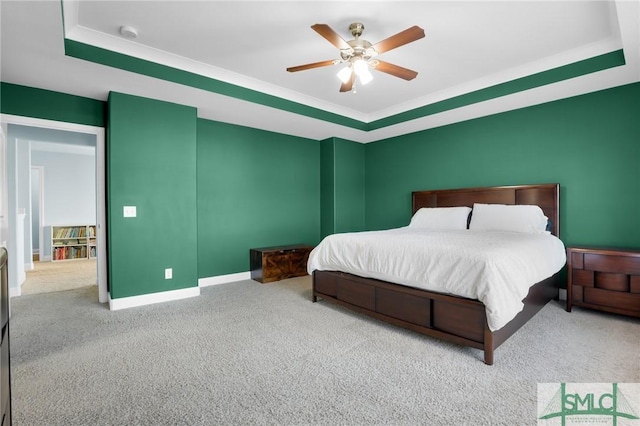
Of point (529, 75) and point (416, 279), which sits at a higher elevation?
point (529, 75)

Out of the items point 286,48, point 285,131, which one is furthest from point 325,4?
point 285,131

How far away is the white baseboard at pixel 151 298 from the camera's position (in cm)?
346

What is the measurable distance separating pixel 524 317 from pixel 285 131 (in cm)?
412

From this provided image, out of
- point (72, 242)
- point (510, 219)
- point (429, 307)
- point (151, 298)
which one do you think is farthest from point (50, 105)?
point (510, 219)

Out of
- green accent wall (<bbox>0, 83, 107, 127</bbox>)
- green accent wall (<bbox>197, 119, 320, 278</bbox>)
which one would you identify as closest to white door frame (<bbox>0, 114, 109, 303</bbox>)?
green accent wall (<bbox>0, 83, 107, 127</bbox>)

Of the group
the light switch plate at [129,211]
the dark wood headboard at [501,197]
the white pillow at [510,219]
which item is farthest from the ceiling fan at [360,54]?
the light switch plate at [129,211]

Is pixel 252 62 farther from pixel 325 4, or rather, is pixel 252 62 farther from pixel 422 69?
pixel 422 69

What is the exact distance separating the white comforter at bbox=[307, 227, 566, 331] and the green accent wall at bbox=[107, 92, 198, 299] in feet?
6.08

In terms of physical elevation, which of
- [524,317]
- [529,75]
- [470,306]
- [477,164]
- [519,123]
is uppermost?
[529,75]

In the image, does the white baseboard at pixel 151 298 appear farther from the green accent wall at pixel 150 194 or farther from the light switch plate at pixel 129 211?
the light switch plate at pixel 129 211

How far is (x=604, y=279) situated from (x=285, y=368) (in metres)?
3.15

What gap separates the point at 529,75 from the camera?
344cm

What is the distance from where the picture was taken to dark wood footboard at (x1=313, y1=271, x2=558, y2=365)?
2.27 m

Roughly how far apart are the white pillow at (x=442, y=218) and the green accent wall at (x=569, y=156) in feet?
1.77
